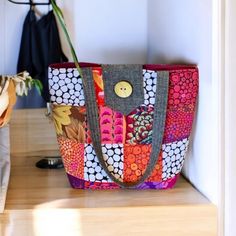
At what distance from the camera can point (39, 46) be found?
1.55 metres

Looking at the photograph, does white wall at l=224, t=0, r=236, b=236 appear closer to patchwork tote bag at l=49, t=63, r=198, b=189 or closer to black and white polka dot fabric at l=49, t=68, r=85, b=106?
patchwork tote bag at l=49, t=63, r=198, b=189

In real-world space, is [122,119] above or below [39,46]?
below

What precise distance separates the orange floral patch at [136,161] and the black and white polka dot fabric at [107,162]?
1 cm

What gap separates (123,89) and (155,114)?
99 mm

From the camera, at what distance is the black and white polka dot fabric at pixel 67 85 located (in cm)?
98

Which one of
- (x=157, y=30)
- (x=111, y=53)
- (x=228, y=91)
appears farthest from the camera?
(x=111, y=53)

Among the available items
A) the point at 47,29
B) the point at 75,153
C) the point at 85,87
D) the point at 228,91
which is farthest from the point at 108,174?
the point at 47,29

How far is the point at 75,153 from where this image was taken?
101cm

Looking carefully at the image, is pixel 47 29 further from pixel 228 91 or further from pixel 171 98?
pixel 228 91

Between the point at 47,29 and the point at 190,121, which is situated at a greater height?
the point at 47,29

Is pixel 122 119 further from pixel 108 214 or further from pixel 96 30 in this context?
pixel 96 30

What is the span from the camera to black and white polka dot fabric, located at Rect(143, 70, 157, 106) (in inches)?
38.6

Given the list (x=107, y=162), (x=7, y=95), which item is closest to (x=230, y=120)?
(x=107, y=162)

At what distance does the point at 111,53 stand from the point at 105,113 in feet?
2.23
